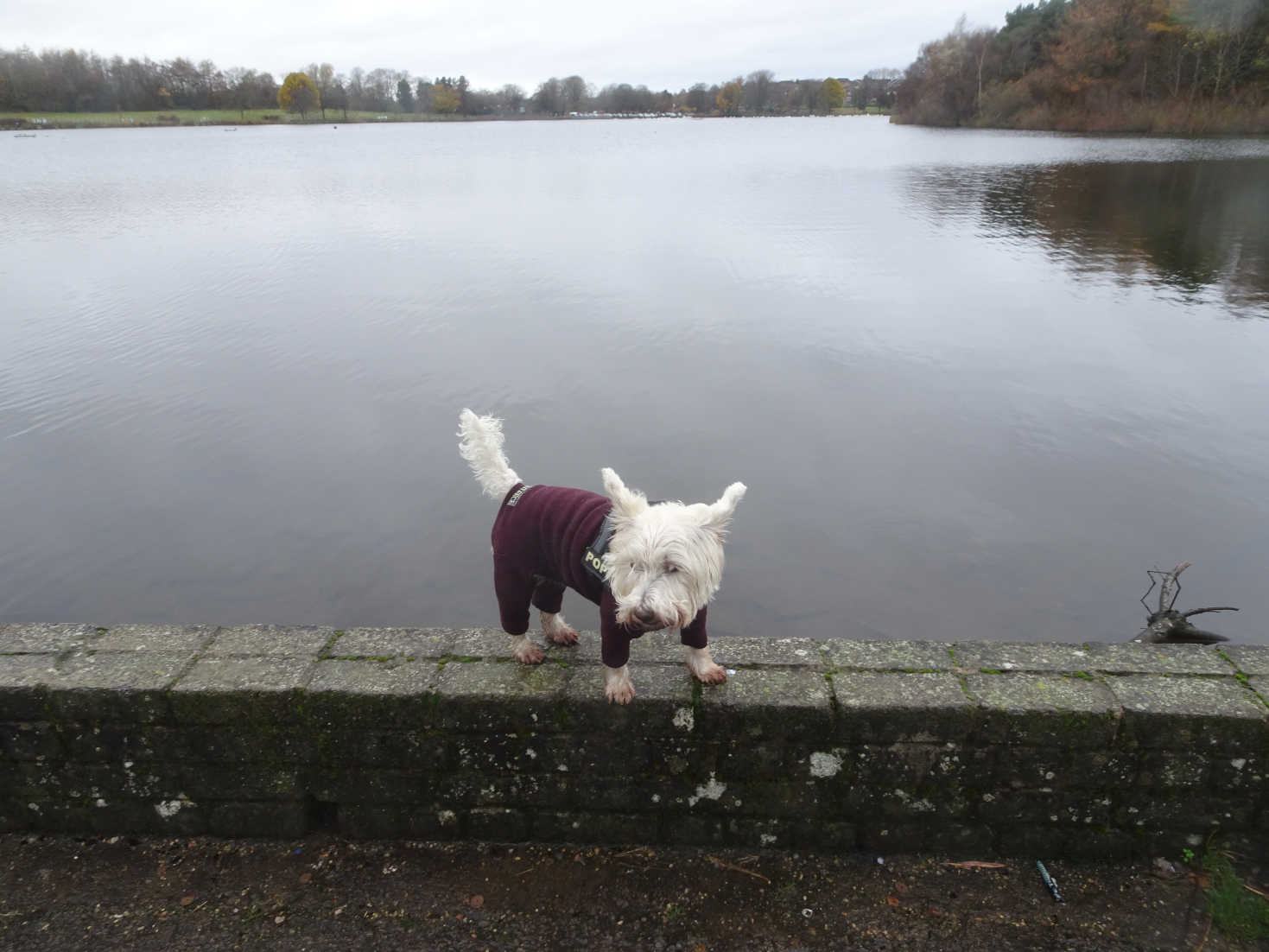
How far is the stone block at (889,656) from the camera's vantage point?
329cm

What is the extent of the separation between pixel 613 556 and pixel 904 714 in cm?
125

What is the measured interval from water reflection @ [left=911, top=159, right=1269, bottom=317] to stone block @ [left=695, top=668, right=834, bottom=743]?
1535 cm

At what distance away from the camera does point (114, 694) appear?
10.2 ft

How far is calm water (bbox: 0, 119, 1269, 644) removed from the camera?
7508 mm

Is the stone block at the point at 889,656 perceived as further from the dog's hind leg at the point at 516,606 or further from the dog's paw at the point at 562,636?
the dog's hind leg at the point at 516,606

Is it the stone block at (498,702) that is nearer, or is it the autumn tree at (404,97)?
the stone block at (498,702)

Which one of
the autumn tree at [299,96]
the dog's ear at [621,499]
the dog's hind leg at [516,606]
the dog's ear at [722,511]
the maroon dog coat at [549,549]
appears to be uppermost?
the autumn tree at [299,96]

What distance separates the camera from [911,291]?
15992mm

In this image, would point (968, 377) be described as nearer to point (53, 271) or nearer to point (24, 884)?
point (24, 884)

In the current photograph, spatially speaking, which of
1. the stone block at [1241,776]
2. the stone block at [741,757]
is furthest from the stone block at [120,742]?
the stone block at [1241,776]

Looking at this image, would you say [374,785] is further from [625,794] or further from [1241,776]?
[1241,776]

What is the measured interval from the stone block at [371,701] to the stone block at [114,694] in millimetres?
586

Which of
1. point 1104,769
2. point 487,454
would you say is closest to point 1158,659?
point 1104,769

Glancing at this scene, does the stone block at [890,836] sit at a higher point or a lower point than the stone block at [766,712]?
lower
